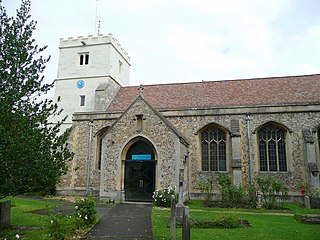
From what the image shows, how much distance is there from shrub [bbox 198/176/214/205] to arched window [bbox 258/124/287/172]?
384cm

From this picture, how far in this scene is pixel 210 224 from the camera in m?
10.8

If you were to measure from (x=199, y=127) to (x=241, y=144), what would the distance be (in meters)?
3.20

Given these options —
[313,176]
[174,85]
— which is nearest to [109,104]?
[174,85]

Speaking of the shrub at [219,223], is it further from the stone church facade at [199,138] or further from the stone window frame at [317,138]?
the stone window frame at [317,138]

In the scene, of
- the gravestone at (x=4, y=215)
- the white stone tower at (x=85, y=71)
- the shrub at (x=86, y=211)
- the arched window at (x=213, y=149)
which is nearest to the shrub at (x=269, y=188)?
the arched window at (x=213, y=149)

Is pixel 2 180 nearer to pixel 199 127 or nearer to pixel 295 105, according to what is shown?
pixel 199 127

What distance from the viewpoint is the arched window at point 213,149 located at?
20.5 m

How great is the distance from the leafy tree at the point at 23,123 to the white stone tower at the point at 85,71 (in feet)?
57.5

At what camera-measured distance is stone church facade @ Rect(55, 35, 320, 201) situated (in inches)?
706

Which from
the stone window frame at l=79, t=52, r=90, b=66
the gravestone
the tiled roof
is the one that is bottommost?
the gravestone

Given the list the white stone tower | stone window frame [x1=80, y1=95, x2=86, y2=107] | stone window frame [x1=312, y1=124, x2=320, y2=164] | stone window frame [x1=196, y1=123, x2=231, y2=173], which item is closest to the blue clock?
the white stone tower

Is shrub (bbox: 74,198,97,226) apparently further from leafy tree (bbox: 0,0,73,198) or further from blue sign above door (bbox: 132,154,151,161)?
blue sign above door (bbox: 132,154,151,161)

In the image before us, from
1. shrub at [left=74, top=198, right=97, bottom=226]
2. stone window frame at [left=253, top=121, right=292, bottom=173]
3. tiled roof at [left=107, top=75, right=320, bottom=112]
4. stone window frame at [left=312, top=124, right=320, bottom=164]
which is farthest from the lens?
tiled roof at [left=107, top=75, right=320, bottom=112]

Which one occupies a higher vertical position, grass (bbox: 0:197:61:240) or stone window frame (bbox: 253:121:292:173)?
stone window frame (bbox: 253:121:292:173)
